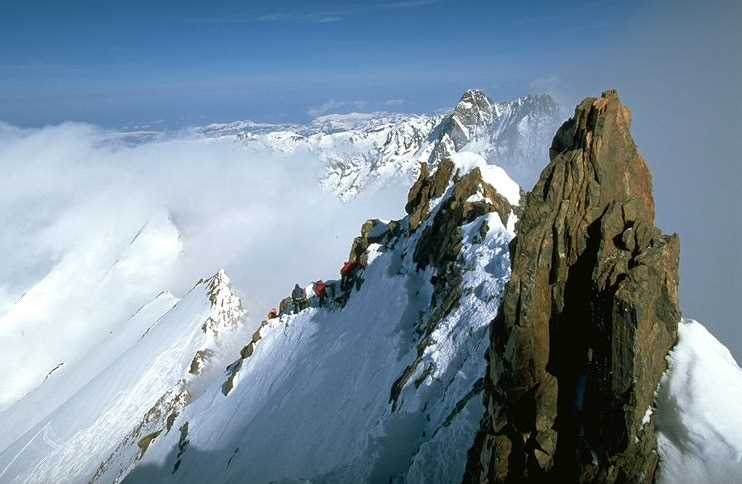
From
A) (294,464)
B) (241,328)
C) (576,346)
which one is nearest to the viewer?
(576,346)

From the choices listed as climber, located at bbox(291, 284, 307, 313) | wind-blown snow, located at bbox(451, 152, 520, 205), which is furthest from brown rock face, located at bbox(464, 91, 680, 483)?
climber, located at bbox(291, 284, 307, 313)

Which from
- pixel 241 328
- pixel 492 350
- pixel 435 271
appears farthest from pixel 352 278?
pixel 241 328

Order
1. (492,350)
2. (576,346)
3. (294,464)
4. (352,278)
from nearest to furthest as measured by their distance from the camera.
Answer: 1. (576,346)
2. (492,350)
3. (294,464)
4. (352,278)

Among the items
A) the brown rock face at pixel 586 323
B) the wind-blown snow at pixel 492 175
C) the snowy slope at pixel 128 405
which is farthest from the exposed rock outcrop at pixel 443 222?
the snowy slope at pixel 128 405

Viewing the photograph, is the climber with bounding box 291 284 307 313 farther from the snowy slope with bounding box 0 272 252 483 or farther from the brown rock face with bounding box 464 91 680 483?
the brown rock face with bounding box 464 91 680 483

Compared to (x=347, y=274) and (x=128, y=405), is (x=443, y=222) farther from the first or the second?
A: (x=128, y=405)

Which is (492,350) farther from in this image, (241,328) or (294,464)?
(241,328)

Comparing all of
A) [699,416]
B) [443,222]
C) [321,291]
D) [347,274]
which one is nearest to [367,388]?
[443,222]
